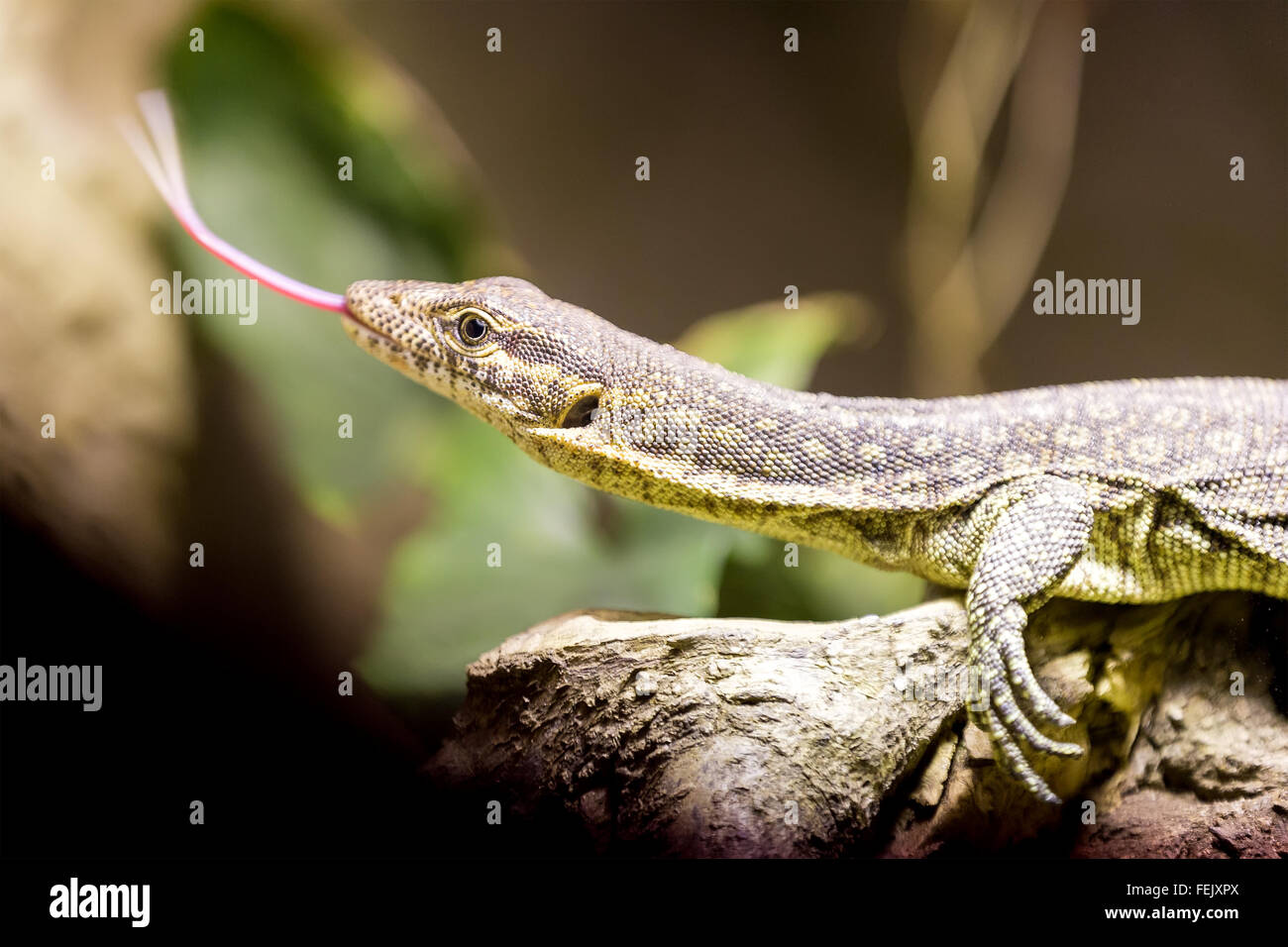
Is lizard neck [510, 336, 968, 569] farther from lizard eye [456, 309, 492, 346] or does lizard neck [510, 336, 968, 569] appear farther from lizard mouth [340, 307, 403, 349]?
lizard mouth [340, 307, 403, 349]

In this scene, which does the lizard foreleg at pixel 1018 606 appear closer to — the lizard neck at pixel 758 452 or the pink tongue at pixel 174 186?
the lizard neck at pixel 758 452

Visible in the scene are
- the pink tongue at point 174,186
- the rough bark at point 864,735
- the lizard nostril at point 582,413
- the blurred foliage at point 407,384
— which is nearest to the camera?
the rough bark at point 864,735

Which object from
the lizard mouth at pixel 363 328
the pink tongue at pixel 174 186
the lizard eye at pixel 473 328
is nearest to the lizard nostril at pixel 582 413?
the lizard eye at pixel 473 328

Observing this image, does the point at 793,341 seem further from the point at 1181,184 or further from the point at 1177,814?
the point at 1177,814

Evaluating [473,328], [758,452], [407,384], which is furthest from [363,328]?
[758,452]

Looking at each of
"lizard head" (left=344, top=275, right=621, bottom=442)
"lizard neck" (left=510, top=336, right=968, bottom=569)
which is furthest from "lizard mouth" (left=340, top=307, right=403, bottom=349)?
Answer: "lizard neck" (left=510, top=336, right=968, bottom=569)

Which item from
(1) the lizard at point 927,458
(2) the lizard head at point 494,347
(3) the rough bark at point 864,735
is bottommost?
(3) the rough bark at point 864,735
